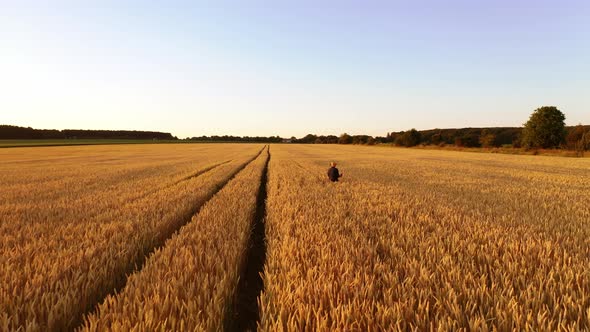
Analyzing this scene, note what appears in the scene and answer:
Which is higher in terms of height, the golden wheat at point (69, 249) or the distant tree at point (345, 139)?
the distant tree at point (345, 139)

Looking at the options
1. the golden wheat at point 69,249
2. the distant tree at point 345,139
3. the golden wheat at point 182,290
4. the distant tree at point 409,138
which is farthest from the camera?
the distant tree at point 345,139

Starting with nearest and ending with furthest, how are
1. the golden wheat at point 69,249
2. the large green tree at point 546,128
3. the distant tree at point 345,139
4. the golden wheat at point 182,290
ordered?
the golden wheat at point 182,290, the golden wheat at point 69,249, the large green tree at point 546,128, the distant tree at point 345,139

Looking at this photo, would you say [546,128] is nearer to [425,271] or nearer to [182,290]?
[425,271]

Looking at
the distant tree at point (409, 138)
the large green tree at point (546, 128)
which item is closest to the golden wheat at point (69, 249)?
the large green tree at point (546, 128)

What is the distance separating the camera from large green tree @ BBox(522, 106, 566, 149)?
69812 mm

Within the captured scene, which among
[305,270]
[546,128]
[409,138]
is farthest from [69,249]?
[409,138]

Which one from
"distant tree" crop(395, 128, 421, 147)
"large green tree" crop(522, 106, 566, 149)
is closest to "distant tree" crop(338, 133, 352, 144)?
"distant tree" crop(395, 128, 421, 147)

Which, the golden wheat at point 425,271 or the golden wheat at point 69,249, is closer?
the golden wheat at point 425,271

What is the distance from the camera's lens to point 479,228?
5.84 metres

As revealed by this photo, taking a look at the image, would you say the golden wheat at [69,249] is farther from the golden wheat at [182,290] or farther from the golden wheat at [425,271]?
the golden wheat at [425,271]

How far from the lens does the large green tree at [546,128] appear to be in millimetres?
69812

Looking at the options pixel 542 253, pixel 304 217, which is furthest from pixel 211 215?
pixel 542 253

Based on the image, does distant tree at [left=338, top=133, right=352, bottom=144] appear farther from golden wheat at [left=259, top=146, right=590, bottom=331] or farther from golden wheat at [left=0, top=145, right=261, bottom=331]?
golden wheat at [left=259, top=146, right=590, bottom=331]

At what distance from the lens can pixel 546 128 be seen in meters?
70.0
